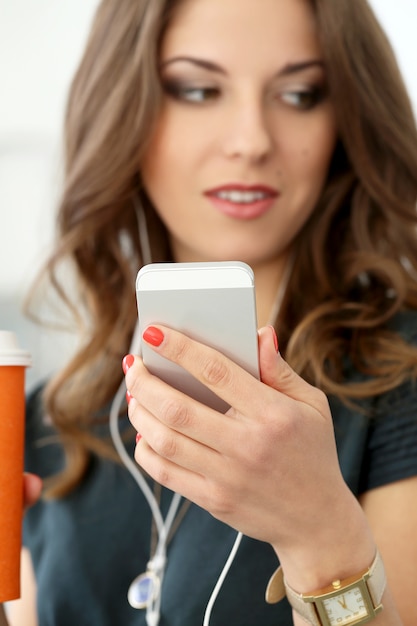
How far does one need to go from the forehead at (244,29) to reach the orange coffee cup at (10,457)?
22.1 inches

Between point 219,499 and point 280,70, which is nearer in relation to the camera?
point 219,499

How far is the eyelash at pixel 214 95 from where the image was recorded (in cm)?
113

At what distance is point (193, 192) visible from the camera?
113 cm

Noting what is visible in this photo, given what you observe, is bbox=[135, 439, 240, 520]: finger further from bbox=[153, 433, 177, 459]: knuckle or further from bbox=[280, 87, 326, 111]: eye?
bbox=[280, 87, 326, 111]: eye

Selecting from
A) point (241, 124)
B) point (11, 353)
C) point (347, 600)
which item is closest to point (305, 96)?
point (241, 124)

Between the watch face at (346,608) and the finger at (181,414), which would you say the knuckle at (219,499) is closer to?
the finger at (181,414)

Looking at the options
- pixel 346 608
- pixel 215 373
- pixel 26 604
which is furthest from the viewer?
pixel 26 604

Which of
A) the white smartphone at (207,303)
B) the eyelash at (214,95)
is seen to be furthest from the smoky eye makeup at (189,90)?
the white smartphone at (207,303)

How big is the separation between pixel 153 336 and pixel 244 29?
0.65 meters

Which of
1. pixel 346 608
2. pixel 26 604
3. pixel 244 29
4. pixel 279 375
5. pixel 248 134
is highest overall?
pixel 244 29

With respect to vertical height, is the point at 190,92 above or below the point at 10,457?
above

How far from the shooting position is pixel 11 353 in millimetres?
760

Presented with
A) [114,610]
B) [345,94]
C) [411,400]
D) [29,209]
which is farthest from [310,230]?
[29,209]

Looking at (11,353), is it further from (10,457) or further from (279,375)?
(279,375)
